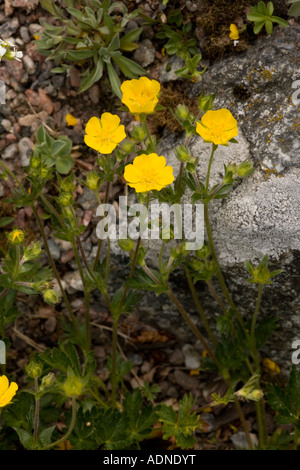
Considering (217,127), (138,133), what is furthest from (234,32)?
(138,133)

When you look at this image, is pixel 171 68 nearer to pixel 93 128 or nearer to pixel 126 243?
pixel 93 128

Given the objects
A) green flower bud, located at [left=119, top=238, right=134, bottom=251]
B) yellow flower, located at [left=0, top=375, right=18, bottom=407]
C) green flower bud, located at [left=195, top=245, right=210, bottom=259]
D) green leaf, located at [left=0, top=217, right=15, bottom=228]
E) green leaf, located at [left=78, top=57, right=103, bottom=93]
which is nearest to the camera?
yellow flower, located at [left=0, top=375, right=18, bottom=407]

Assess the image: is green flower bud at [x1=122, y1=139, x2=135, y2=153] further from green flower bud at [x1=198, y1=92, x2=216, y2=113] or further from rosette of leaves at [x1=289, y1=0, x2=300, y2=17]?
rosette of leaves at [x1=289, y1=0, x2=300, y2=17]

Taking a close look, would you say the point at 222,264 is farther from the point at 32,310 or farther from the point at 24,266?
the point at 32,310

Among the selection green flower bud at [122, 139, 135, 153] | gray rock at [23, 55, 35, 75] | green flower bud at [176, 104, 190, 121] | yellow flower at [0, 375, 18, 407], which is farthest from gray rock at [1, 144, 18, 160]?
yellow flower at [0, 375, 18, 407]

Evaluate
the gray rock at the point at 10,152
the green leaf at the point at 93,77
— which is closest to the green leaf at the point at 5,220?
the gray rock at the point at 10,152

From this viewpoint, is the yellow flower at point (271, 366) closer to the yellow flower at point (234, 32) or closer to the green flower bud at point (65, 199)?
the green flower bud at point (65, 199)
